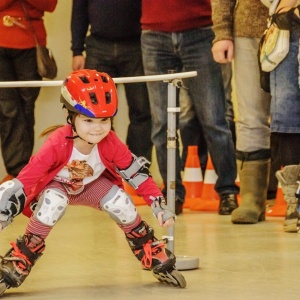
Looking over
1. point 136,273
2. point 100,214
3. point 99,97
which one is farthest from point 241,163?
point 99,97

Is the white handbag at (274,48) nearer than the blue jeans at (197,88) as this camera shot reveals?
Yes

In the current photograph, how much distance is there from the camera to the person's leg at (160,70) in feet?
18.0

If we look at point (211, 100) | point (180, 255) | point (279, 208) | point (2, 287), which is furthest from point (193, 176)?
point (2, 287)

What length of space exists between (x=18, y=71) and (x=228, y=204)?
1791mm

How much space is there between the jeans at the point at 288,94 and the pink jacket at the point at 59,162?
121 centimetres

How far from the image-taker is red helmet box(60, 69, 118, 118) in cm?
352

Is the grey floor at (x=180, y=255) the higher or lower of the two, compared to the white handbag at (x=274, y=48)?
lower

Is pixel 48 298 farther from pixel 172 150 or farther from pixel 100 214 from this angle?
pixel 100 214

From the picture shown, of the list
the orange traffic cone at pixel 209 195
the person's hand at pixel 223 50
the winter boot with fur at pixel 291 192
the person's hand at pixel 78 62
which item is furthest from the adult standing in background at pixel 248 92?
the person's hand at pixel 78 62

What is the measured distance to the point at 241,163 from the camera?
530 centimetres

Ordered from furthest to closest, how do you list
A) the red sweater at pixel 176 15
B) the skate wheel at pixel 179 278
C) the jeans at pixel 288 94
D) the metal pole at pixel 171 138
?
the red sweater at pixel 176 15, the jeans at pixel 288 94, the metal pole at pixel 171 138, the skate wheel at pixel 179 278

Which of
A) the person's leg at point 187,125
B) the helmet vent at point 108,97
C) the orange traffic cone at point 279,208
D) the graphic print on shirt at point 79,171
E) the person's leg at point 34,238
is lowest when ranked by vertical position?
the orange traffic cone at point 279,208

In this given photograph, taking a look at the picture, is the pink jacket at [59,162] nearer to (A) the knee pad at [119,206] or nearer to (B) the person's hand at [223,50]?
(A) the knee pad at [119,206]

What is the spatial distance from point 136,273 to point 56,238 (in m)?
1.06
